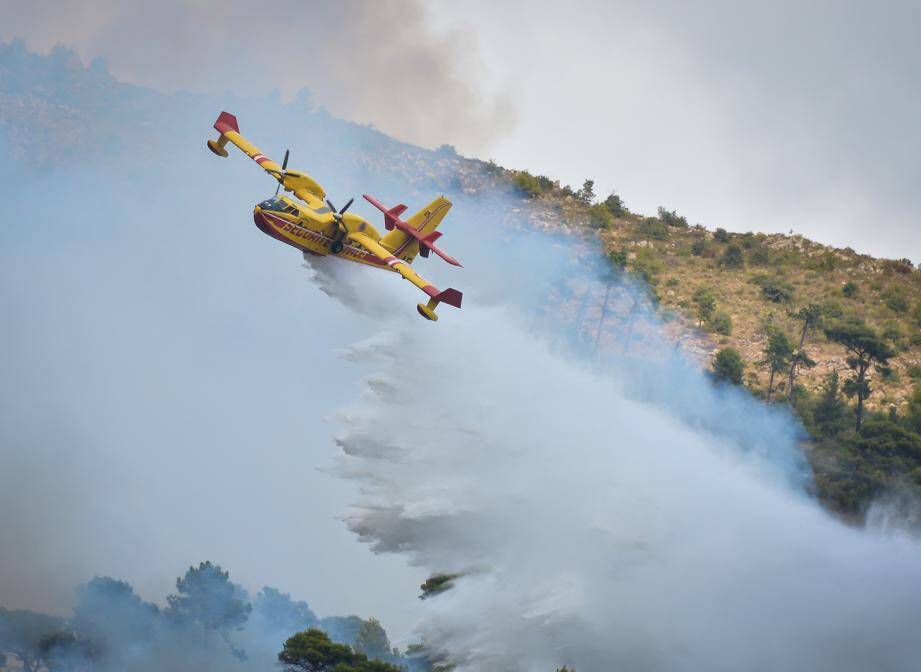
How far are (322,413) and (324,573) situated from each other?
38.6 feet

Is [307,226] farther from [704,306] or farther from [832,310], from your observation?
[832,310]

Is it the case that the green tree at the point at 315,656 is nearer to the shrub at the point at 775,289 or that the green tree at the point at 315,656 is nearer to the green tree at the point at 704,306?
the green tree at the point at 704,306

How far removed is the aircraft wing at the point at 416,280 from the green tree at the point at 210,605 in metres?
24.2

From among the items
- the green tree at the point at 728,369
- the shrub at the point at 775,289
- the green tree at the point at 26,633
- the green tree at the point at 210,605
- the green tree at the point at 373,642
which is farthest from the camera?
the shrub at the point at 775,289

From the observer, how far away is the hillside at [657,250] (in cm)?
5804

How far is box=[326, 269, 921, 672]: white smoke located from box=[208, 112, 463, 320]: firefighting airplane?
3.27 m

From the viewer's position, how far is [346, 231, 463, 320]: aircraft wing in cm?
3072

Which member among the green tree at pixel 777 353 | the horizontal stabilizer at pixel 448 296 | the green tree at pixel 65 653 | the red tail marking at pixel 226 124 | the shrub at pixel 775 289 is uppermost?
the shrub at pixel 775 289

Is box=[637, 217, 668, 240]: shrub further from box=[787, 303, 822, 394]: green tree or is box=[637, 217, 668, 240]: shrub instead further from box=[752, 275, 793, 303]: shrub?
box=[787, 303, 822, 394]: green tree

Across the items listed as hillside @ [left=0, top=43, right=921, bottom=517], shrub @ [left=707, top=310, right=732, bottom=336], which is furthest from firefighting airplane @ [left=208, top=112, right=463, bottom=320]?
shrub @ [left=707, top=310, right=732, bottom=336]

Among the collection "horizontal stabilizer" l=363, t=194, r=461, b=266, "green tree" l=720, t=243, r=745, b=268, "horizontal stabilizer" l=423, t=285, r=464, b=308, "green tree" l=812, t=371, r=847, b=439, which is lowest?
"horizontal stabilizer" l=423, t=285, r=464, b=308

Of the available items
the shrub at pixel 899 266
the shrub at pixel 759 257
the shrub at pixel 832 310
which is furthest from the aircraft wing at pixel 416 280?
the shrub at pixel 899 266

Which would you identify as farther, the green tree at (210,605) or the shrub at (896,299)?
the shrub at (896,299)

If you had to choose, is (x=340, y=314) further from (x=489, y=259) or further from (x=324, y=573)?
(x=324, y=573)
